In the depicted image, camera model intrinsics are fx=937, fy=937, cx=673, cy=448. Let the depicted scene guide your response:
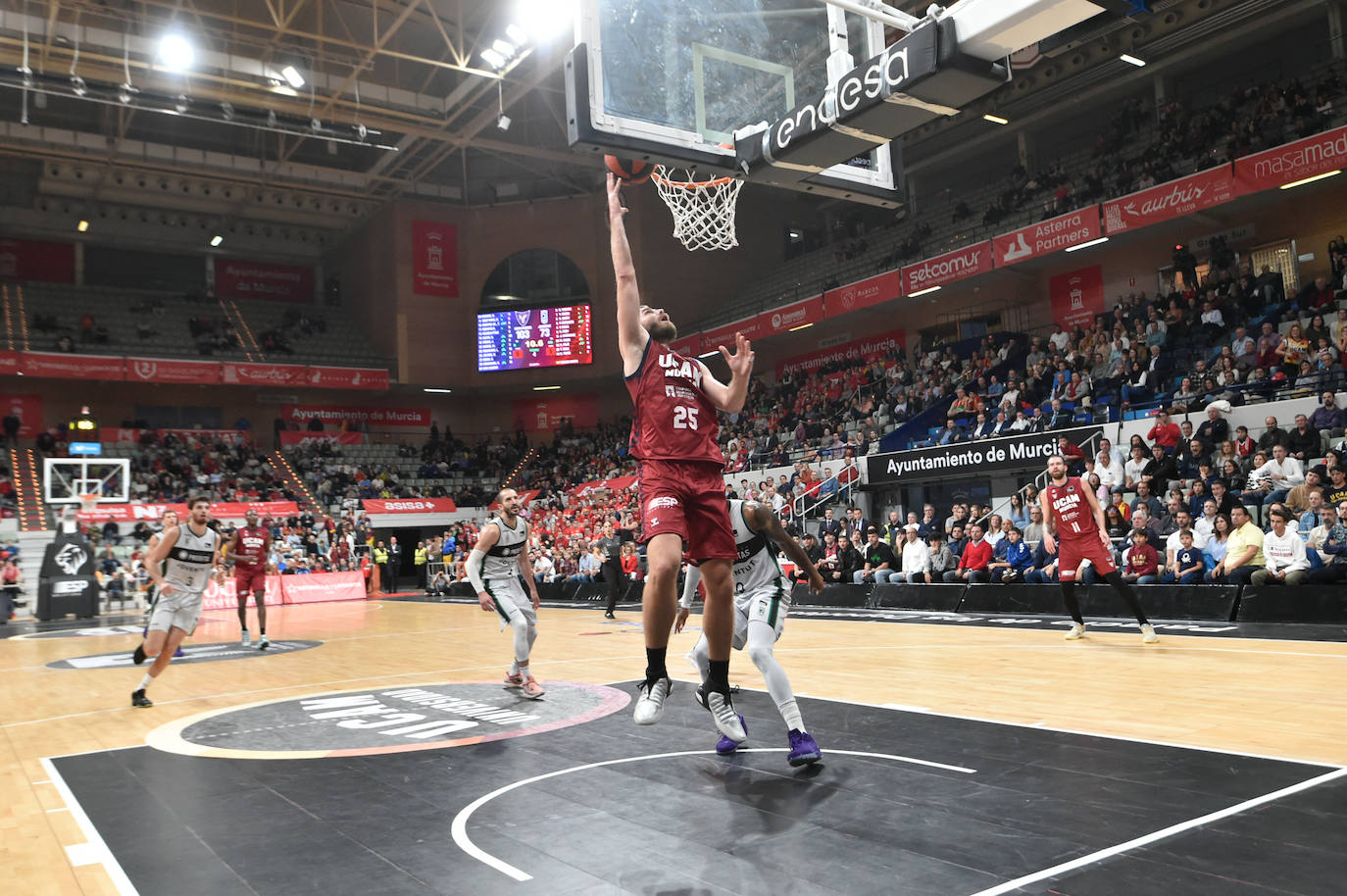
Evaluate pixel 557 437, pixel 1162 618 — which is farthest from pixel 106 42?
pixel 1162 618

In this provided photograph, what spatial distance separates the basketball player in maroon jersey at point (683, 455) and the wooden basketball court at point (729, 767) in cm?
68

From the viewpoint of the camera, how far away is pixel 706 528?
15.7ft

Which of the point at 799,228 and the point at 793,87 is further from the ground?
the point at 799,228

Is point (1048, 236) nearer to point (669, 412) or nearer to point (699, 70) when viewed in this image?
→ point (699, 70)

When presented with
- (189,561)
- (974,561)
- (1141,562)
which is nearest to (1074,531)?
(1141,562)

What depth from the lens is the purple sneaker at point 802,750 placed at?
185 inches

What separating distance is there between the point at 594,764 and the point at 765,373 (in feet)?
96.2

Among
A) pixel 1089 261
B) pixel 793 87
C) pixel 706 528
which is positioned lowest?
pixel 706 528

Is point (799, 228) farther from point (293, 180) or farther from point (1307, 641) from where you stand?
point (1307, 641)

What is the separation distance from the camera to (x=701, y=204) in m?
10.8

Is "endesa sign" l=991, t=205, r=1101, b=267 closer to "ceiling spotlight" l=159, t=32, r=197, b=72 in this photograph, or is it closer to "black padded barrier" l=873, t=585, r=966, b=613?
"black padded barrier" l=873, t=585, r=966, b=613

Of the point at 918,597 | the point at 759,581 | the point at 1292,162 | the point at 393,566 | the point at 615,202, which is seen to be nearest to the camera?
the point at 615,202

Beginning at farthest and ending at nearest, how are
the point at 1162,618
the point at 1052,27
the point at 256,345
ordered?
the point at 256,345, the point at 1162,618, the point at 1052,27

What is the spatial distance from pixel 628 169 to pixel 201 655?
364 inches
